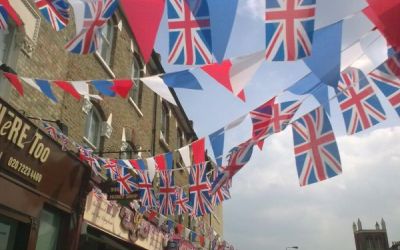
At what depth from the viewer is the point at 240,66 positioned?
19.0ft

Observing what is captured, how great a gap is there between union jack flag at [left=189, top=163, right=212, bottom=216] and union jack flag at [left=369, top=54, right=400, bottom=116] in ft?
19.6

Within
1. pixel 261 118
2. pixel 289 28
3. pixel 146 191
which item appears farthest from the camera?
pixel 146 191

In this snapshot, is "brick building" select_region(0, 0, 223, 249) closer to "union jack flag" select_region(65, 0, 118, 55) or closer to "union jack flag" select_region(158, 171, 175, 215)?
"union jack flag" select_region(65, 0, 118, 55)

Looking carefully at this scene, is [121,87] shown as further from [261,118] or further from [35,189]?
[35,189]

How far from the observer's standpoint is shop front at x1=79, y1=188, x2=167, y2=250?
10.4 metres

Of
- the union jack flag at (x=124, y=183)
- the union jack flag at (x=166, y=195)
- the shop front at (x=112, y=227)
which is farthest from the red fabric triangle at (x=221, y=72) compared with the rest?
the union jack flag at (x=166, y=195)

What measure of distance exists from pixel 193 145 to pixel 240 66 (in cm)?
268

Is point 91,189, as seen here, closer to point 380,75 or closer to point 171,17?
point 171,17

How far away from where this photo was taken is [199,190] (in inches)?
456

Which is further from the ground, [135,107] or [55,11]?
[135,107]

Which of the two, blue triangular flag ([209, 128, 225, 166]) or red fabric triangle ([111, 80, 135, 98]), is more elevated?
red fabric triangle ([111, 80, 135, 98])

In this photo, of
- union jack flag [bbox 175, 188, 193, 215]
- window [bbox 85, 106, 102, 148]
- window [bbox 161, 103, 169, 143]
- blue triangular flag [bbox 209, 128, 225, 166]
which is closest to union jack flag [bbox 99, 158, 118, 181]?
window [bbox 85, 106, 102, 148]

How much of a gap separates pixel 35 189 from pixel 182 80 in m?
3.89

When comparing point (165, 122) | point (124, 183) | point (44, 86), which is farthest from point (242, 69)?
point (165, 122)
